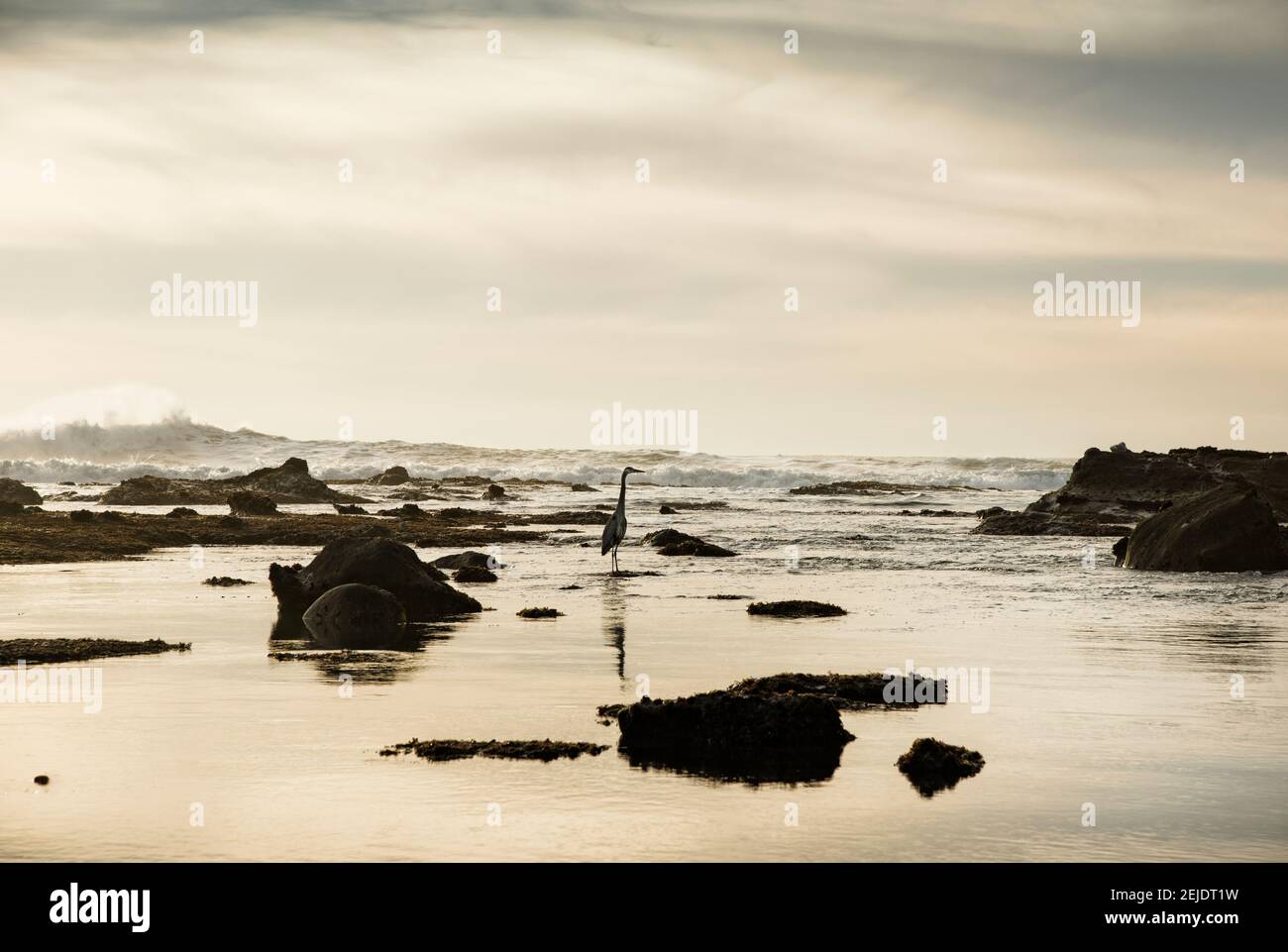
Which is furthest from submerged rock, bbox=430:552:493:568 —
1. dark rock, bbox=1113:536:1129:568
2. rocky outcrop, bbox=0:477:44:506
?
rocky outcrop, bbox=0:477:44:506

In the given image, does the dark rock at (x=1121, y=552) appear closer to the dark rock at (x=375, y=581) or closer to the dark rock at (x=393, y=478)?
the dark rock at (x=375, y=581)

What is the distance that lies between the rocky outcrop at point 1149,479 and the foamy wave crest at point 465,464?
52.6 meters

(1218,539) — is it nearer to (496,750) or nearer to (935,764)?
(935,764)

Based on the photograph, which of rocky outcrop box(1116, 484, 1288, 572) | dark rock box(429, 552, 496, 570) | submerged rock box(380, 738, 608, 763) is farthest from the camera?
rocky outcrop box(1116, 484, 1288, 572)

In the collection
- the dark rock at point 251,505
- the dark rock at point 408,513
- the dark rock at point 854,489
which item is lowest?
the dark rock at point 408,513

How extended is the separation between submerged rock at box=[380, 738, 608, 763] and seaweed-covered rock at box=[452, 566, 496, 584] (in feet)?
49.5

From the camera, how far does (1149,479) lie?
50.8m

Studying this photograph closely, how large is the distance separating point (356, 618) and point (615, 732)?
7.41 metres

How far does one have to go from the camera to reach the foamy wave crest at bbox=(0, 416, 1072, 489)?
11012cm

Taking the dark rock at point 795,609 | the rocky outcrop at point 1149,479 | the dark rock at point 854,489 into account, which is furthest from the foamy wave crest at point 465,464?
the dark rock at point 795,609

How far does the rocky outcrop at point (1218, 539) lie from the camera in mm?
27328

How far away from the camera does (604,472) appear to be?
401 feet

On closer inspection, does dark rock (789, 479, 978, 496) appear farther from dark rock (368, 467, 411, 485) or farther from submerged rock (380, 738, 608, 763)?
submerged rock (380, 738, 608, 763)
